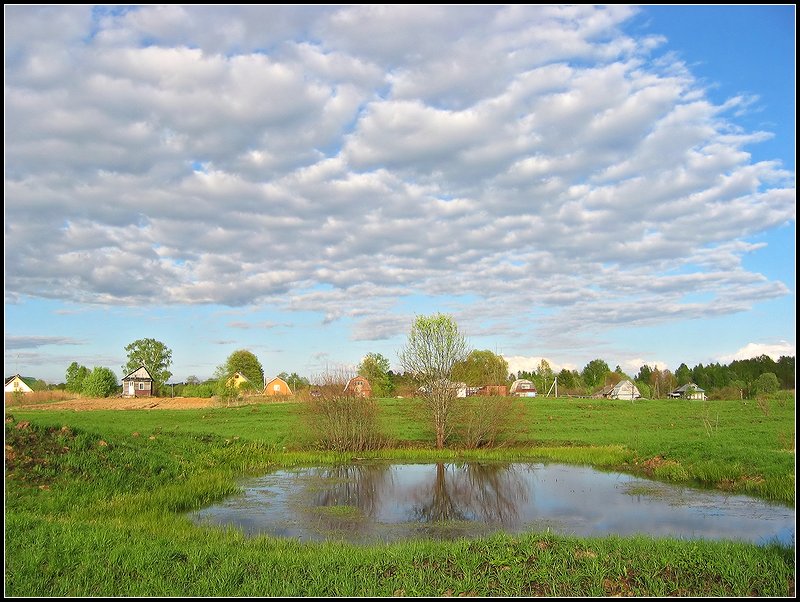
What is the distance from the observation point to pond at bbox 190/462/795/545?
44.5ft

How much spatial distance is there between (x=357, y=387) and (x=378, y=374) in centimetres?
5344

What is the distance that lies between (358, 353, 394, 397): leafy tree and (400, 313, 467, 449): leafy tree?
31.4 metres

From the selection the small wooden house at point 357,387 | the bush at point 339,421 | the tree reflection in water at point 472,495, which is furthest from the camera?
the small wooden house at point 357,387

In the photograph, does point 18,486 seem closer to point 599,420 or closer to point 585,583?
point 585,583

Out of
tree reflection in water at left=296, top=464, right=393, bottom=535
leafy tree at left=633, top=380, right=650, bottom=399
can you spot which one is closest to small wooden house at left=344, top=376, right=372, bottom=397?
tree reflection in water at left=296, top=464, right=393, bottom=535

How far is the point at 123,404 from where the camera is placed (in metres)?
54.0

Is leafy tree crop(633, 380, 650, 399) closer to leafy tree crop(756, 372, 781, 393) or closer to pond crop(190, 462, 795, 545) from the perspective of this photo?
leafy tree crop(756, 372, 781, 393)

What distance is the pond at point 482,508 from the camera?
44.5ft

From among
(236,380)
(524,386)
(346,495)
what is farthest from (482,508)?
(524,386)

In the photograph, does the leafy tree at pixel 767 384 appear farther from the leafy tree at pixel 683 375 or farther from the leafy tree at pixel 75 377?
the leafy tree at pixel 75 377

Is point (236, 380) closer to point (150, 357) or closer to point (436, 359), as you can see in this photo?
point (150, 357)

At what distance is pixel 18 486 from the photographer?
1444 centimetres

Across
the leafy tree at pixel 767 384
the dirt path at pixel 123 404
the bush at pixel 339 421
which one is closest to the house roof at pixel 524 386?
the leafy tree at pixel 767 384

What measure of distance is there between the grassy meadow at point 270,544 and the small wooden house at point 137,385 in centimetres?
5183
